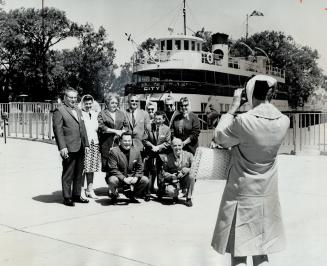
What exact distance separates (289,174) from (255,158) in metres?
6.69

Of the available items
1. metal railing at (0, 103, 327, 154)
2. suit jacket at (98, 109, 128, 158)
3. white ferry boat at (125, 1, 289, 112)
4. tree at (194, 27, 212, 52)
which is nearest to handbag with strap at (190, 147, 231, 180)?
suit jacket at (98, 109, 128, 158)

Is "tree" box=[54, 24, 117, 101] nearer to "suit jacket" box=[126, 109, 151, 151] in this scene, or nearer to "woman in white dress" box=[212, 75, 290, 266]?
"suit jacket" box=[126, 109, 151, 151]

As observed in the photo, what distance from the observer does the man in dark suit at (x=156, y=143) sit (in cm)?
690

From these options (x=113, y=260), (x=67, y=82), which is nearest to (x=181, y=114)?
(x=113, y=260)

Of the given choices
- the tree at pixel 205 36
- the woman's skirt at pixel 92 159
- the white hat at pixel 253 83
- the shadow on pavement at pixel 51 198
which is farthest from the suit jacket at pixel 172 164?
the tree at pixel 205 36

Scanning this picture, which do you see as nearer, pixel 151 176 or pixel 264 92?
pixel 264 92

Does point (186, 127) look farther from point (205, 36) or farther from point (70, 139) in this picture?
point (205, 36)

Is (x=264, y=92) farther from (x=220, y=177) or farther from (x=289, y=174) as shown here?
(x=289, y=174)

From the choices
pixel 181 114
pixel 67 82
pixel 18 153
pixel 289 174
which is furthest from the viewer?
pixel 67 82

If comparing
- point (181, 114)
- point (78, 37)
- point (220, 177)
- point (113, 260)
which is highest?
point (78, 37)

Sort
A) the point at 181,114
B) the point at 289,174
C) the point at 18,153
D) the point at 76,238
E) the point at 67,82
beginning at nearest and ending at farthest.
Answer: the point at 76,238 < the point at 181,114 < the point at 289,174 < the point at 18,153 < the point at 67,82

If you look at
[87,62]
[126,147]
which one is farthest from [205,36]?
[126,147]

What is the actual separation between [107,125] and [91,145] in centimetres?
39

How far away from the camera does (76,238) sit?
467cm
